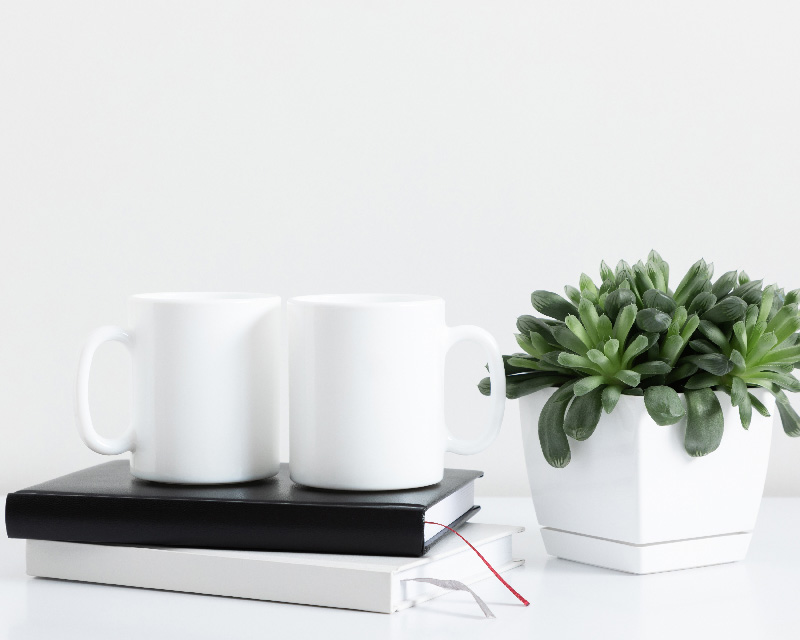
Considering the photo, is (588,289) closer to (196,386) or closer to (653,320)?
(653,320)

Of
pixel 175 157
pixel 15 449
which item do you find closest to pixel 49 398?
pixel 15 449

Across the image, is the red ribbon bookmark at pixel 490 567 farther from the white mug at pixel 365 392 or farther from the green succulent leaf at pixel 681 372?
the green succulent leaf at pixel 681 372

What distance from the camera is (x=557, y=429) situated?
79cm

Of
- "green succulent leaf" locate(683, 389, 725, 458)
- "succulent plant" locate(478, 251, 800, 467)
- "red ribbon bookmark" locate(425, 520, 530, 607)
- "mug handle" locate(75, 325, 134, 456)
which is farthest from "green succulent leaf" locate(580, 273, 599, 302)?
"mug handle" locate(75, 325, 134, 456)

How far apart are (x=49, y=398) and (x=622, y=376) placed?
747 millimetres

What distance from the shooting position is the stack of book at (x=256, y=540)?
0.70 meters

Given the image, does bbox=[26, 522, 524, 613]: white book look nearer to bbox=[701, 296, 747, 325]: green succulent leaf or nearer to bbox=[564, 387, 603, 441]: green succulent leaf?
bbox=[564, 387, 603, 441]: green succulent leaf

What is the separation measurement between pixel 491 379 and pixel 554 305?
0.28 ft

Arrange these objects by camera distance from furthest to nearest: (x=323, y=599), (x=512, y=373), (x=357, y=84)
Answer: (x=357, y=84) < (x=512, y=373) < (x=323, y=599)

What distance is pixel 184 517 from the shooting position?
29.1 inches

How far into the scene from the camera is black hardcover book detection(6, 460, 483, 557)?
2.34ft

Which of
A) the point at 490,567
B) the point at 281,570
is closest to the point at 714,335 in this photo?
the point at 490,567

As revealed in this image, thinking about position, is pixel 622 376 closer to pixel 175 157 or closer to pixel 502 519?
pixel 502 519

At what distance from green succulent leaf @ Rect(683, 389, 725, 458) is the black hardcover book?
182 millimetres
